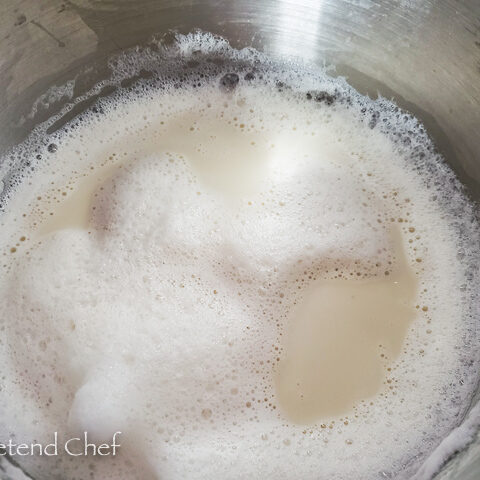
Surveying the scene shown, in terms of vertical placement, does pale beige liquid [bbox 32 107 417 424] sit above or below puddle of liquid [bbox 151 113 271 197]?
below

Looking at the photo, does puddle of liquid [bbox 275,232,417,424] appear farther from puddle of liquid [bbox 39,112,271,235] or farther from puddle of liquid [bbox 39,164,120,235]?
puddle of liquid [bbox 39,164,120,235]

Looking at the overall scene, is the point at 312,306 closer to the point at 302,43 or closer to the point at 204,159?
the point at 204,159

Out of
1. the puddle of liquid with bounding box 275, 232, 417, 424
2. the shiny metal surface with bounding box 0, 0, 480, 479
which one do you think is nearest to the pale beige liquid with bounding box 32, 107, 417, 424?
the puddle of liquid with bounding box 275, 232, 417, 424

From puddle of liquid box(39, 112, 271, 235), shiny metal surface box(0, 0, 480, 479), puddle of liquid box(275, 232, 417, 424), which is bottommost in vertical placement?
puddle of liquid box(275, 232, 417, 424)

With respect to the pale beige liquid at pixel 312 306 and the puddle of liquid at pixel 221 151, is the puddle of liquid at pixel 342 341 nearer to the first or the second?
the pale beige liquid at pixel 312 306

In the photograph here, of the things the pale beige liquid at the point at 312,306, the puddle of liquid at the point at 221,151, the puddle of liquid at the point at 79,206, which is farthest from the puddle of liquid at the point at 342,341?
the puddle of liquid at the point at 79,206

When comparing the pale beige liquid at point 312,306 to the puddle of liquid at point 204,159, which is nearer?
the pale beige liquid at point 312,306
